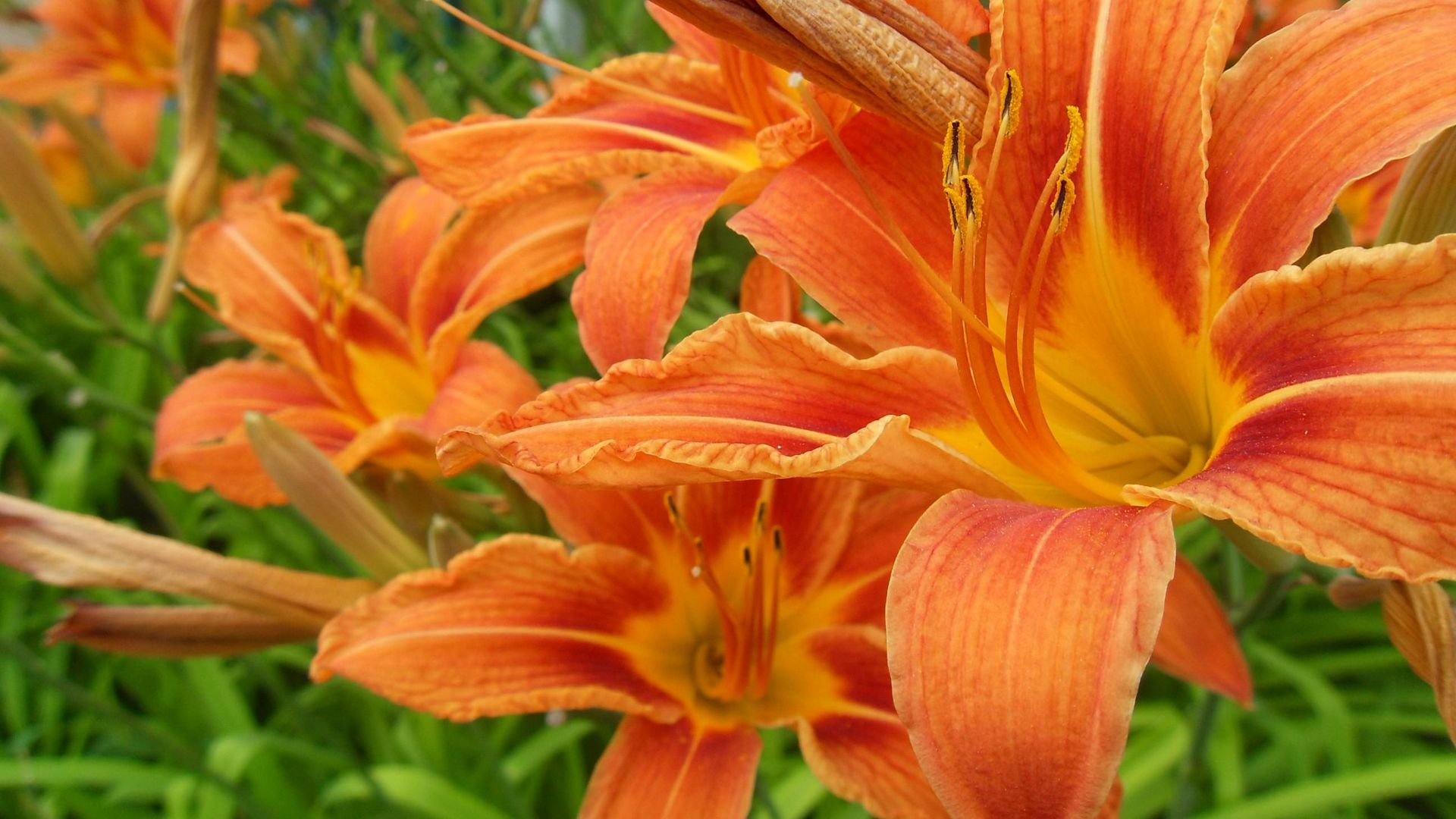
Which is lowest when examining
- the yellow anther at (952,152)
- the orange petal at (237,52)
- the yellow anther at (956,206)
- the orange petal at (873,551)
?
the orange petal at (873,551)

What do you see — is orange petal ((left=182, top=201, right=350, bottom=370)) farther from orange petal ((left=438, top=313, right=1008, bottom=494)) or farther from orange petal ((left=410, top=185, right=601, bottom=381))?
orange petal ((left=438, top=313, right=1008, bottom=494))

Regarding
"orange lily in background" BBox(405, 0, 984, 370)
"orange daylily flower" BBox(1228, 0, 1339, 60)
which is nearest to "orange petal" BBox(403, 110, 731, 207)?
"orange lily in background" BBox(405, 0, 984, 370)

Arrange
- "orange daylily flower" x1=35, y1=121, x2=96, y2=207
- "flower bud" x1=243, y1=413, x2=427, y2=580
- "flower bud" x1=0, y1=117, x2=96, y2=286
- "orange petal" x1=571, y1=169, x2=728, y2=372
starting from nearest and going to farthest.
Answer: "orange petal" x1=571, y1=169, x2=728, y2=372 → "flower bud" x1=243, y1=413, x2=427, y2=580 → "flower bud" x1=0, y1=117, x2=96, y2=286 → "orange daylily flower" x1=35, y1=121, x2=96, y2=207

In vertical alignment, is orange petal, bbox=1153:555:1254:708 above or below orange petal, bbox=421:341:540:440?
above

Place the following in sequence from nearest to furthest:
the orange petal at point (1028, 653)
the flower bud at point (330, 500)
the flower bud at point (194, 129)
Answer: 1. the orange petal at point (1028, 653)
2. the flower bud at point (330, 500)
3. the flower bud at point (194, 129)

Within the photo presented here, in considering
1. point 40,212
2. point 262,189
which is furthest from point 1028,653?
point 262,189

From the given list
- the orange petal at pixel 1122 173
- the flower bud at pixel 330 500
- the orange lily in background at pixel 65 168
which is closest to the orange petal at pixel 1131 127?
the orange petal at pixel 1122 173

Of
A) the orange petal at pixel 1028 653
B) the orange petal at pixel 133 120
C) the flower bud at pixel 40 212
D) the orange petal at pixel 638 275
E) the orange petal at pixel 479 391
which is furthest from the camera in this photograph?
the orange petal at pixel 133 120

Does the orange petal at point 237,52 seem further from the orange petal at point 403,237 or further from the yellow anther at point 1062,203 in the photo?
the yellow anther at point 1062,203
